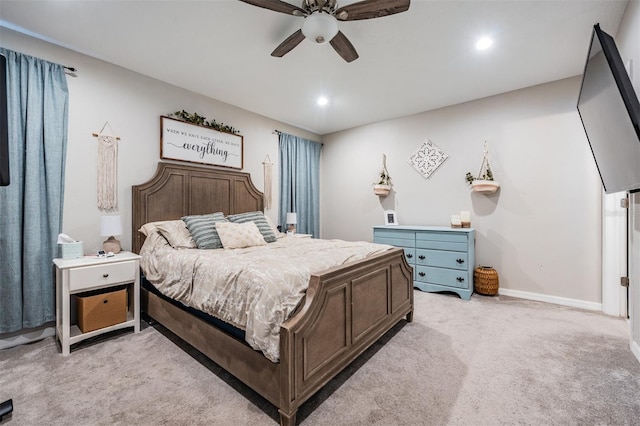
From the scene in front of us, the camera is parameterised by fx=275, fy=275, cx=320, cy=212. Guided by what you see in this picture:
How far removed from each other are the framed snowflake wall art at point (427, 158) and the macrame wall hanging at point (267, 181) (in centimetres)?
229

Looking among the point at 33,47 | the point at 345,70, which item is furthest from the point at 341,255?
the point at 33,47

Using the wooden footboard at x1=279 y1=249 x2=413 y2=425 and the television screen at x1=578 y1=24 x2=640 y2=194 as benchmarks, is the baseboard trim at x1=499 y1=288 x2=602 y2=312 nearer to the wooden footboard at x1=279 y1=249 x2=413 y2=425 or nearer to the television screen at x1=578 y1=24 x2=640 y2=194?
the television screen at x1=578 y1=24 x2=640 y2=194

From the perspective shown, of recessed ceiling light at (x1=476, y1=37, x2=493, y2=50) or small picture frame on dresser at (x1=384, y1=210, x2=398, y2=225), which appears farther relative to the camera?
small picture frame on dresser at (x1=384, y1=210, x2=398, y2=225)

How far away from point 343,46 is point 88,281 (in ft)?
9.20

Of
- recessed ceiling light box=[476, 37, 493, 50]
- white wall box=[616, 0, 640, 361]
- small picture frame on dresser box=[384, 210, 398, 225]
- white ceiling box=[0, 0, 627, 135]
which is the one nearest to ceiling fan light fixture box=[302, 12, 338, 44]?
white ceiling box=[0, 0, 627, 135]

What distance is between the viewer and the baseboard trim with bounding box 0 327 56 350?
2275 millimetres

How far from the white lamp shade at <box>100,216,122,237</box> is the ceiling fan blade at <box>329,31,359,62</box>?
8.23 feet

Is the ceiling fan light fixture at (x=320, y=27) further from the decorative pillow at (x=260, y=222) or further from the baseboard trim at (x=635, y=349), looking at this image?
the baseboard trim at (x=635, y=349)

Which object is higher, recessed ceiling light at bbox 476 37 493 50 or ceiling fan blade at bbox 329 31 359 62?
recessed ceiling light at bbox 476 37 493 50

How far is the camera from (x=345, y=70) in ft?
9.84

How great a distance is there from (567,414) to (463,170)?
302cm

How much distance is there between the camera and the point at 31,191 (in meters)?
2.32

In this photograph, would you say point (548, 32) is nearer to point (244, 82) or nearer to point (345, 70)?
point (345, 70)

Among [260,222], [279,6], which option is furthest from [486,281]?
[279,6]
